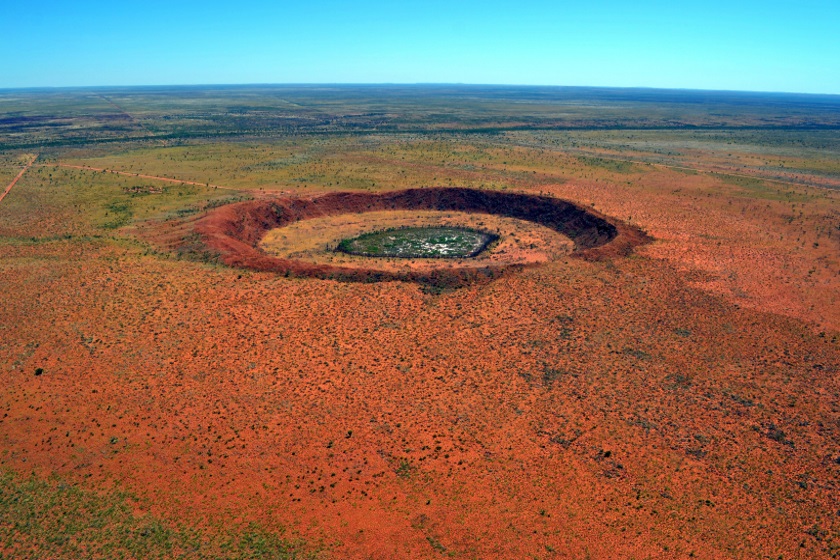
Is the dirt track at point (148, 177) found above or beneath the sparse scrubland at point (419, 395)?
above

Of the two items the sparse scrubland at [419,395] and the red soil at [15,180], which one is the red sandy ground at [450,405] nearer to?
the sparse scrubland at [419,395]

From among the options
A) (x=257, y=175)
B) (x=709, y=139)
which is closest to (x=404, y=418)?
(x=257, y=175)

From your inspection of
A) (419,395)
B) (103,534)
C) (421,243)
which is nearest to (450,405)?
(419,395)

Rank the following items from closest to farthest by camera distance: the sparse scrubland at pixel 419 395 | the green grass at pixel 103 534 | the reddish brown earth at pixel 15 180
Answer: the green grass at pixel 103 534 → the sparse scrubland at pixel 419 395 → the reddish brown earth at pixel 15 180

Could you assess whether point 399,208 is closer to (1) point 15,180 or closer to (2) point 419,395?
(2) point 419,395

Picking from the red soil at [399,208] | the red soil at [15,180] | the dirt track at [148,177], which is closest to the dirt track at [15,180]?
the red soil at [15,180]
